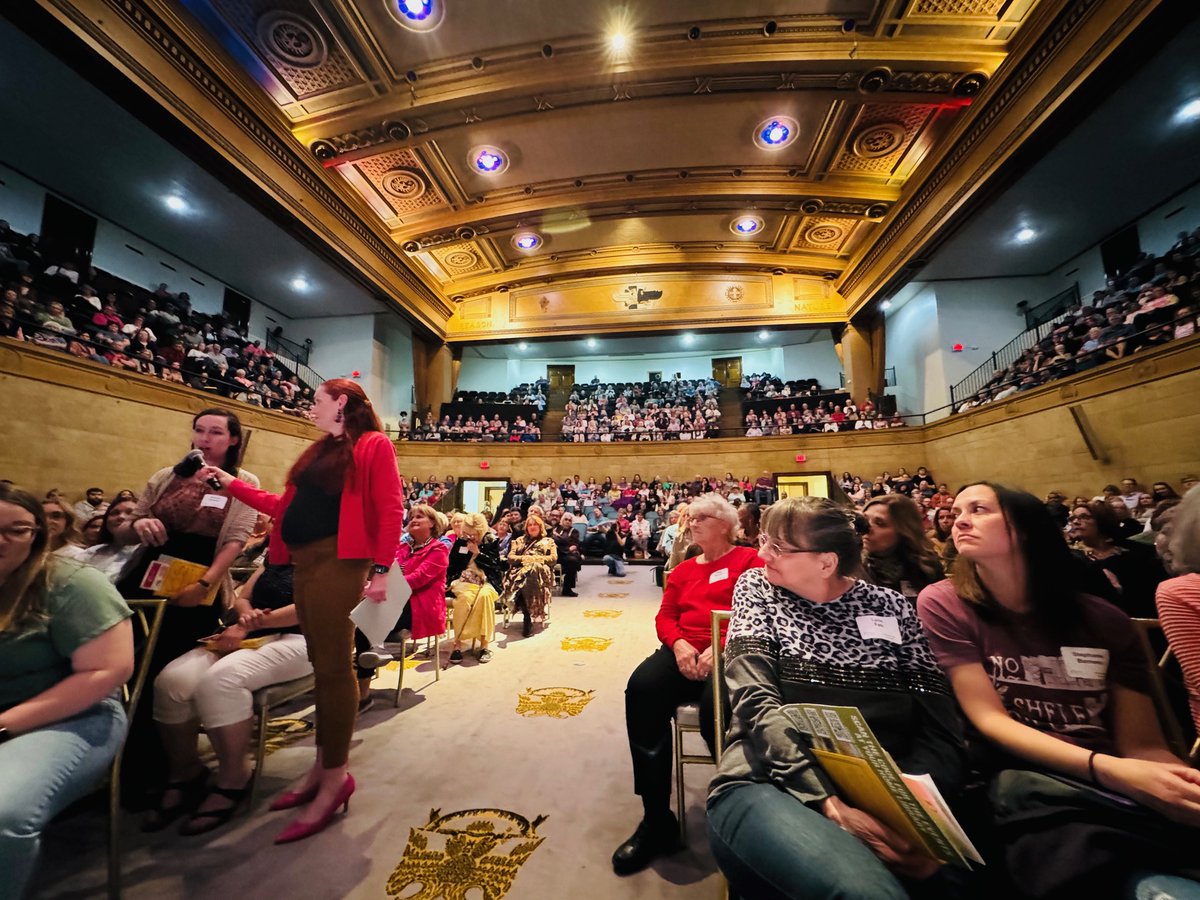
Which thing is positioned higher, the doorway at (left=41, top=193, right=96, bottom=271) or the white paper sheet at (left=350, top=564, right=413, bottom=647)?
the doorway at (left=41, top=193, right=96, bottom=271)

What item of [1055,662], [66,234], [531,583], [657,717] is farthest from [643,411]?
[1055,662]

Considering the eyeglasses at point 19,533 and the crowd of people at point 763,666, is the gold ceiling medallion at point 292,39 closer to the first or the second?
the crowd of people at point 763,666

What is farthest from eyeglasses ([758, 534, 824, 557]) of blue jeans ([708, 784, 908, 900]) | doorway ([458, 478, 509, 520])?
doorway ([458, 478, 509, 520])

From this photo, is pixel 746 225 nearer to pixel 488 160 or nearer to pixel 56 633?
pixel 488 160

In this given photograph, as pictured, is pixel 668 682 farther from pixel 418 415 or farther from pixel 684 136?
pixel 418 415

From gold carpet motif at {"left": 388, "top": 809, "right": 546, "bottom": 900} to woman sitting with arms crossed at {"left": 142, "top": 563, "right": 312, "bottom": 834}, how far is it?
76 cm

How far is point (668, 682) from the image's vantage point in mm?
1883

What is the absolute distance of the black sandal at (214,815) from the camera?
68.6 inches

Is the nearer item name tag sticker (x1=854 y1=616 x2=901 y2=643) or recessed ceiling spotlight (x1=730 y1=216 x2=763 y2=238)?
name tag sticker (x1=854 y1=616 x2=901 y2=643)

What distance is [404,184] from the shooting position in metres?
10.8

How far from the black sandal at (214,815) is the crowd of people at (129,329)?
322 inches

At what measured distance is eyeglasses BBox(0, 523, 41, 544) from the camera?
47.2 inches

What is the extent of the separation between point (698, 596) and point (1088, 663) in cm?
121

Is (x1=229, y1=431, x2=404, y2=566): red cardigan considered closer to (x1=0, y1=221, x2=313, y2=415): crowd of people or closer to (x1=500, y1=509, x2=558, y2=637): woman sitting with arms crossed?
(x1=500, y1=509, x2=558, y2=637): woman sitting with arms crossed
